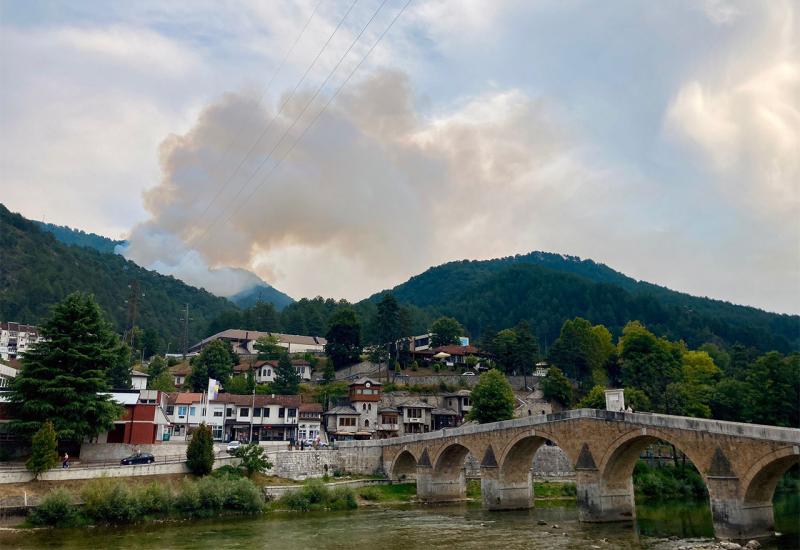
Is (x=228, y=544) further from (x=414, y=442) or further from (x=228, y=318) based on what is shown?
(x=228, y=318)

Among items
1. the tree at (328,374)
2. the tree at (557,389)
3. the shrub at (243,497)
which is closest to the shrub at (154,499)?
the shrub at (243,497)

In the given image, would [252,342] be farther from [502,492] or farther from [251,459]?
[502,492]

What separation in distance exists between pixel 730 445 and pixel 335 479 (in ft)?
102

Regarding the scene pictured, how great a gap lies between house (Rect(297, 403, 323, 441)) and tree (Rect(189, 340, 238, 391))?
16.4 metres

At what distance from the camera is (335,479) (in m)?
48.9

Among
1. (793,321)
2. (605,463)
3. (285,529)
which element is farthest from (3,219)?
(793,321)

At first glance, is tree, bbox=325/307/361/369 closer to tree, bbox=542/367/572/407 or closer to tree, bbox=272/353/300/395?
tree, bbox=272/353/300/395

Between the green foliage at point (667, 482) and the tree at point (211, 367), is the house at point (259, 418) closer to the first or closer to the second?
the tree at point (211, 367)

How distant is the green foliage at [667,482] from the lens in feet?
165

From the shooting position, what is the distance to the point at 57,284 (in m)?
133

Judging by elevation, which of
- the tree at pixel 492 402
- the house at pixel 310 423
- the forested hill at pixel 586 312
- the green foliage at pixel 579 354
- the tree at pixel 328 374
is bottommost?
the house at pixel 310 423

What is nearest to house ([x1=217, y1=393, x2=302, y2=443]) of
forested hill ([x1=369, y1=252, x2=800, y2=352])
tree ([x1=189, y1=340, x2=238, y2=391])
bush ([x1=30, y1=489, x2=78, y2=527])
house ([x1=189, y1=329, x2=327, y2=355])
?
tree ([x1=189, y1=340, x2=238, y2=391])

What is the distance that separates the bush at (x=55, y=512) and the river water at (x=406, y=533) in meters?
1.20

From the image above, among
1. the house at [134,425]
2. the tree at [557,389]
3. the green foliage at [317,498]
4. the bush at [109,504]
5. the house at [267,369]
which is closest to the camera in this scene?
the bush at [109,504]
